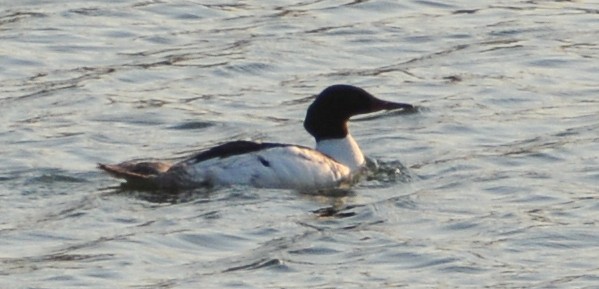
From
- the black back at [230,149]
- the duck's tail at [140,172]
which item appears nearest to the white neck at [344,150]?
the black back at [230,149]

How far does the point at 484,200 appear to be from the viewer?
15391 mm

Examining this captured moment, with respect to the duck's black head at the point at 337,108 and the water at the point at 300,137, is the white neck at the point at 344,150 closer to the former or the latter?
the duck's black head at the point at 337,108

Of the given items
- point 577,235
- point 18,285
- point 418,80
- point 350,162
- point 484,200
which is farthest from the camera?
point 418,80

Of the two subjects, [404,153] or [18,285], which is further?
[404,153]

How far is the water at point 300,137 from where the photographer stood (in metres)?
13.6

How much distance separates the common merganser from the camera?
1580 centimetres

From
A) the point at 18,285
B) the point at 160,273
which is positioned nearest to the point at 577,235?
the point at 160,273

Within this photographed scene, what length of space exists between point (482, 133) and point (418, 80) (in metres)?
1.83

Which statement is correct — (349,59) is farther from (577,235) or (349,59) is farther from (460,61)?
(577,235)

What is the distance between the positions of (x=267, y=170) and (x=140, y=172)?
1021 millimetres

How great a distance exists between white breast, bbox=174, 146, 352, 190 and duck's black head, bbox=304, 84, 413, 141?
55cm

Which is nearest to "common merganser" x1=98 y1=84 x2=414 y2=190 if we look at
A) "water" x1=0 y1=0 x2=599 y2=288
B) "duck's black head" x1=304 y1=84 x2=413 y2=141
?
"duck's black head" x1=304 y1=84 x2=413 y2=141

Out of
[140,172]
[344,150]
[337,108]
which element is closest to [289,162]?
[344,150]

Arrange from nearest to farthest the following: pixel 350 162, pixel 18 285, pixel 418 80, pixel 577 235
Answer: pixel 18 285
pixel 577 235
pixel 350 162
pixel 418 80
